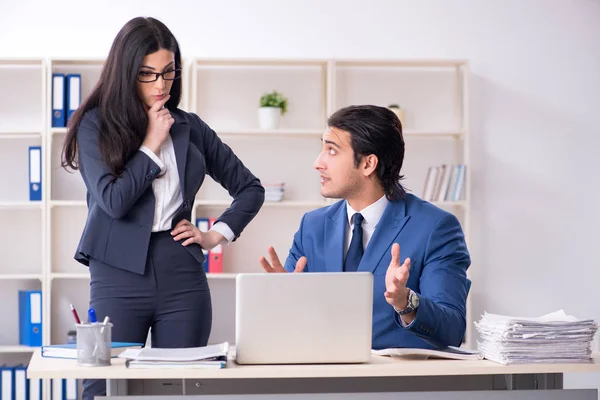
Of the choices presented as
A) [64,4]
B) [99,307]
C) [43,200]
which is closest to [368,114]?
[99,307]

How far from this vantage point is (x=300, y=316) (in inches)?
63.9

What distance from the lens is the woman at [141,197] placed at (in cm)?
223

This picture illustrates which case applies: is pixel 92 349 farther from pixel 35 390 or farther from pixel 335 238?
pixel 35 390

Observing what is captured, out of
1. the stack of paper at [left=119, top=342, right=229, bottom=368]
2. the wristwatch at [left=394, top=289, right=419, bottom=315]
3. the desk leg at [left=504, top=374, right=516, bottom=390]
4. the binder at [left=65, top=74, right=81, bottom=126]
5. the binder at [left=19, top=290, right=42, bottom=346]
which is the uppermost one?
the binder at [left=65, top=74, right=81, bottom=126]

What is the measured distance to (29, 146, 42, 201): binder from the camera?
173 inches

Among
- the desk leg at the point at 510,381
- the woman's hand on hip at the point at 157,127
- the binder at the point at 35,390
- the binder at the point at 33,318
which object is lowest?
the binder at the point at 35,390

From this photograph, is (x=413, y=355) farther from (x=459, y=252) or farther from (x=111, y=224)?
(x=111, y=224)

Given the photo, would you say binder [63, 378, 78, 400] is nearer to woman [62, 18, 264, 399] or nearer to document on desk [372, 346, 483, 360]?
woman [62, 18, 264, 399]

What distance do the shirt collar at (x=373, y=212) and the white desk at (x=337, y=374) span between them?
1.93 ft

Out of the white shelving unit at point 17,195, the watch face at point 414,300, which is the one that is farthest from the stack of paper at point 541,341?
the white shelving unit at point 17,195

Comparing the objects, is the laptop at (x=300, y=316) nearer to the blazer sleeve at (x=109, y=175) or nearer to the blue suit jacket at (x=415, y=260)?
the blue suit jacket at (x=415, y=260)

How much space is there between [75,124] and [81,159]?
0.10 metres

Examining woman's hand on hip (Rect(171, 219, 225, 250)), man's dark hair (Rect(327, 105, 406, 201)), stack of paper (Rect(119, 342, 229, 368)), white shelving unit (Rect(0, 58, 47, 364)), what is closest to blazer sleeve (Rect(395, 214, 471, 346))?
man's dark hair (Rect(327, 105, 406, 201))

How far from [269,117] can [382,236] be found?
239 centimetres
